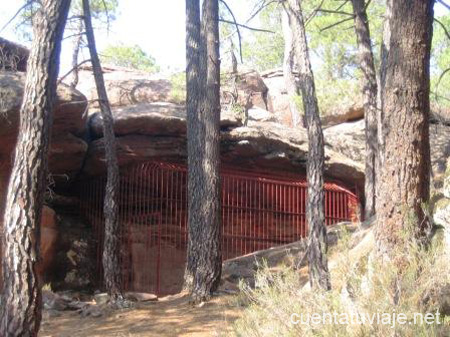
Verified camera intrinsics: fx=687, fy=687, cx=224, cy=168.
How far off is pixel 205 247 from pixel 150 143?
442 centimetres

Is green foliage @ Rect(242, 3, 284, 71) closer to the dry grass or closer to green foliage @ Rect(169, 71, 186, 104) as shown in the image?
green foliage @ Rect(169, 71, 186, 104)

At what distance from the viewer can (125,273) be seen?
1322cm

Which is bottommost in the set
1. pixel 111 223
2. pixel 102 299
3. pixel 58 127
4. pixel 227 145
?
pixel 102 299

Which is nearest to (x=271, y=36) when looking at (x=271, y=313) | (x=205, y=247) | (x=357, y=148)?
(x=357, y=148)

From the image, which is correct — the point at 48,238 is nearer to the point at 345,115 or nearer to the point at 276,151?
the point at 276,151

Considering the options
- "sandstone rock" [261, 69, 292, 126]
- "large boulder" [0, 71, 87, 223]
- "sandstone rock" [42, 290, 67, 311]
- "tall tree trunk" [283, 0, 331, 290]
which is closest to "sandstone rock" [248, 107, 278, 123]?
"sandstone rock" [261, 69, 292, 126]

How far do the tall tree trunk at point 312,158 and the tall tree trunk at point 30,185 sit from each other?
286cm

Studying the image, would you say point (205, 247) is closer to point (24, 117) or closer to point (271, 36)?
point (24, 117)

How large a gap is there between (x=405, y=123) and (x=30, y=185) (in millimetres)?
3227

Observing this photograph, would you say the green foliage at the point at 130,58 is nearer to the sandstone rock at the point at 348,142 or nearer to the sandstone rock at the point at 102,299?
the sandstone rock at the point at 348,142

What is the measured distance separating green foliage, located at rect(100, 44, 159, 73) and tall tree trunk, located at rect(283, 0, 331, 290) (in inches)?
693

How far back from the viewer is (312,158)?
820cm

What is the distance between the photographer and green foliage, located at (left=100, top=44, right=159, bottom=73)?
27.2 m

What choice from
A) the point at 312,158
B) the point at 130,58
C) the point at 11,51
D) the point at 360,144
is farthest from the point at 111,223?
the point at 130,58
